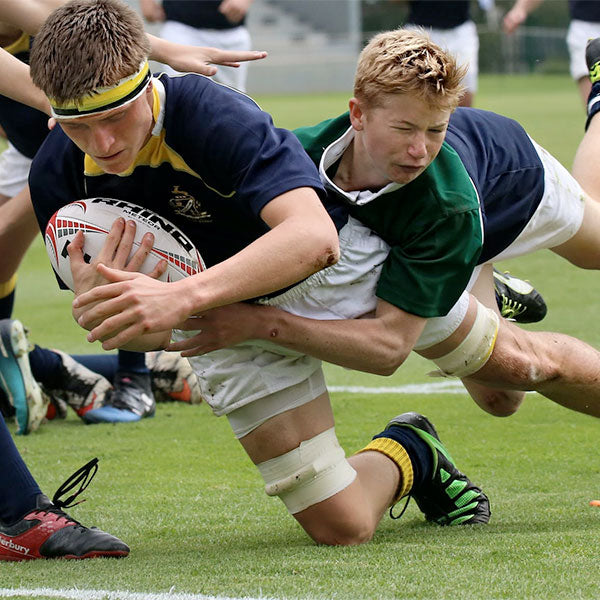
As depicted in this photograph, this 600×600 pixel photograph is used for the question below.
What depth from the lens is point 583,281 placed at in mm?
7461

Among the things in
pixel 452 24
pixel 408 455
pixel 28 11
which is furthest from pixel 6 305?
pixel 452 24

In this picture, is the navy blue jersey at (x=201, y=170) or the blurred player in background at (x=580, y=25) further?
the blurred player in background at (x=580, y=25)

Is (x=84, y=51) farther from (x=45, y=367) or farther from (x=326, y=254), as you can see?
(x=45, y=367)

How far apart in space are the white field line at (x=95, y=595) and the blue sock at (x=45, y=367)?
92.0 inches

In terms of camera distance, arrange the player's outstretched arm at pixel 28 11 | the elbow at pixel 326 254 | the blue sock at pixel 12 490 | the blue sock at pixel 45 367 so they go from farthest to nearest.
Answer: the blue sock at pixel 45 367 → the player's outstretched arm at pixel 28 11 → the blue sock at pixel 12 490 → the elbow at pixel 326 254

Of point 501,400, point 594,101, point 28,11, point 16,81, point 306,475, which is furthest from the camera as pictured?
point 594,101

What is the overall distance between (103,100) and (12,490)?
3.64 feet

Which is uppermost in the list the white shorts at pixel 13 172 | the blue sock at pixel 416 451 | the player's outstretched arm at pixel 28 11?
the player's outstretched arm at pixel 28 11

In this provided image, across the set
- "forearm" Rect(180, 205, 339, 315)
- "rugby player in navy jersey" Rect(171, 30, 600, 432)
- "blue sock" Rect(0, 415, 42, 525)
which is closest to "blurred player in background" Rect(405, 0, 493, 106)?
"rugby player in navy jersey" Rect(171, 30, 600, 432)

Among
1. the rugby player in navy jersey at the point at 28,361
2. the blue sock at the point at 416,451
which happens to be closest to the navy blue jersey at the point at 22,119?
the rugby player in navy jersey at the point at 28,361

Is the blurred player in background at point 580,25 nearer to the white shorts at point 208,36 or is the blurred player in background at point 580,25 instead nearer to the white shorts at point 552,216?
the white shorts at point 208,36

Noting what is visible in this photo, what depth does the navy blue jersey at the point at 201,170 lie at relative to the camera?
282 centimetres

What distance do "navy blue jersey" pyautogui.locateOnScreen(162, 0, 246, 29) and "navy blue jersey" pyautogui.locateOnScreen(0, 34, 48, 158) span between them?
12.3ft

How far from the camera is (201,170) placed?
9.71ft
